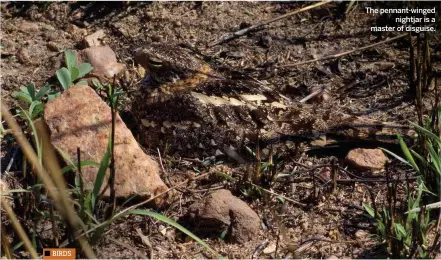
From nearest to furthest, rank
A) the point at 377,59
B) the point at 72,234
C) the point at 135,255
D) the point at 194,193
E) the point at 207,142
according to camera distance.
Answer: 1. the point at 72,234
2. the point at 135,255
3. the point at 194,193
4. the point at 207,142
5. the point at 377,59

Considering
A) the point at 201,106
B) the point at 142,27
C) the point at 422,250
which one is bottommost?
the point at 422,250

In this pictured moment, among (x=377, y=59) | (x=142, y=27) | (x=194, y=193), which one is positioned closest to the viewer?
(x=194, y=193)

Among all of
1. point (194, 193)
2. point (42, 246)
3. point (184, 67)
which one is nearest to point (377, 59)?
point (184, 67)

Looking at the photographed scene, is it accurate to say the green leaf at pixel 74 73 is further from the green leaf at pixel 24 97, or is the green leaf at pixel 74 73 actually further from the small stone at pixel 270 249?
the small stone at pixel 270 249

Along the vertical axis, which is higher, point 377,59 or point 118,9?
point 118,9

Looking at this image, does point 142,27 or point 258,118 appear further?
point 142,27

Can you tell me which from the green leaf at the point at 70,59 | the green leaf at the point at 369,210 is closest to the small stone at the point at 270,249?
the green leaf at the point at 369,210

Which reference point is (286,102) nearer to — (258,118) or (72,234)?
(258,118)
